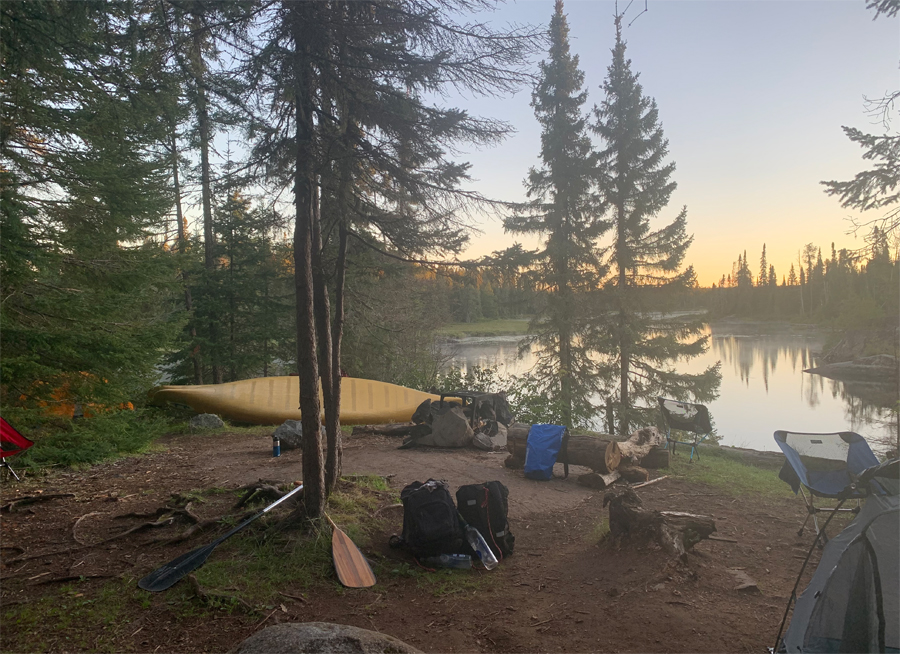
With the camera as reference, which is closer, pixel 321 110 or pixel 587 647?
pixel 587 647

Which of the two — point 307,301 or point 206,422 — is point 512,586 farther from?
point 206,422

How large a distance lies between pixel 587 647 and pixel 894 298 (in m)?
15.7

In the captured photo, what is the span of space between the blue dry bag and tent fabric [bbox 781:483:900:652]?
4.04m

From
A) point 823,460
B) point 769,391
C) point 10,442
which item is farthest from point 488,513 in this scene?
point 769,391

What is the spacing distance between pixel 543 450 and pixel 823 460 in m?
2.90

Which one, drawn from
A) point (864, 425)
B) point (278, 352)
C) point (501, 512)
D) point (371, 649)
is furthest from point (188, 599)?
point (864, 425)

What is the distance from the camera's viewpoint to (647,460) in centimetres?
717

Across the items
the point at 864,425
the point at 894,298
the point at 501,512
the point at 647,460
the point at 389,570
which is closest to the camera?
the point at 389,570

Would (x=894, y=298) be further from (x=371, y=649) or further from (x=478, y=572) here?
(x=371, y=649)

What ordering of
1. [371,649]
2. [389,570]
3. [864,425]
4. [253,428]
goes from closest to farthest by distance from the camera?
[371,649]
[389,570]
[253,428]
[864,425]

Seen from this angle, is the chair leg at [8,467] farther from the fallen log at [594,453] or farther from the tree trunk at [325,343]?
the fallen log at [594,453]

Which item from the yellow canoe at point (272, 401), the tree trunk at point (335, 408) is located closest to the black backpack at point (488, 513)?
the tree trunk at point (335, 408)

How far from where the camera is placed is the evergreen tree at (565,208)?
48.4ft

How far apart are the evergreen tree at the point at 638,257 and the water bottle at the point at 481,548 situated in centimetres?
1157
